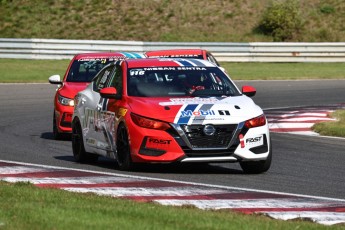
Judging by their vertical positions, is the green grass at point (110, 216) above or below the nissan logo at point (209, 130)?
above

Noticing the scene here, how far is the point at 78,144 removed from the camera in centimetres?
1559

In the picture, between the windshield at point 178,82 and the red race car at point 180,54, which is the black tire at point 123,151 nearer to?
the windshield at point 178,82

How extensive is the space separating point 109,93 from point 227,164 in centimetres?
198

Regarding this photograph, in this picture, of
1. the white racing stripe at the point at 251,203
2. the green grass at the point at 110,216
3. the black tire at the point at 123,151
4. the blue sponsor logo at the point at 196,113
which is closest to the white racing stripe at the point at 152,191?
the white racing stripe at the point at 251,203

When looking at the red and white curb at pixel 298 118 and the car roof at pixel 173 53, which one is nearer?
the red and white curb at pixel 298 118

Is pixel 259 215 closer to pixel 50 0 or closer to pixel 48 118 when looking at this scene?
pixel 48 118

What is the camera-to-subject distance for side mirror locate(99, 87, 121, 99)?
1420 cm

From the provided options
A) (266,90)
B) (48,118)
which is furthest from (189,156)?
(266,90)

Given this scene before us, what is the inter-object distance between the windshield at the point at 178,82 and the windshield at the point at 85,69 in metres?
5.56

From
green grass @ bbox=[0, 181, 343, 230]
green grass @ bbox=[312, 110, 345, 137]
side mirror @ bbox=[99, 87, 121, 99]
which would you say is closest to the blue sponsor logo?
side mirror @ bbox=[99, 87, 121, 99]

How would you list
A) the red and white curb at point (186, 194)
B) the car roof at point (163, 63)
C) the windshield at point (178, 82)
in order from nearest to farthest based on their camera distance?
the red and white curb at point (186, 194) → the windshield at point (178, 82) → the car roof at point (163, 63)

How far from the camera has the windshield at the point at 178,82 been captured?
14.3 meters

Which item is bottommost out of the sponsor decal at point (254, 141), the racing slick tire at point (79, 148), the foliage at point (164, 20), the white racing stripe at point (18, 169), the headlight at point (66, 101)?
the foliage at point (164, 20)

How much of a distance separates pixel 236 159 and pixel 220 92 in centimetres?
123
